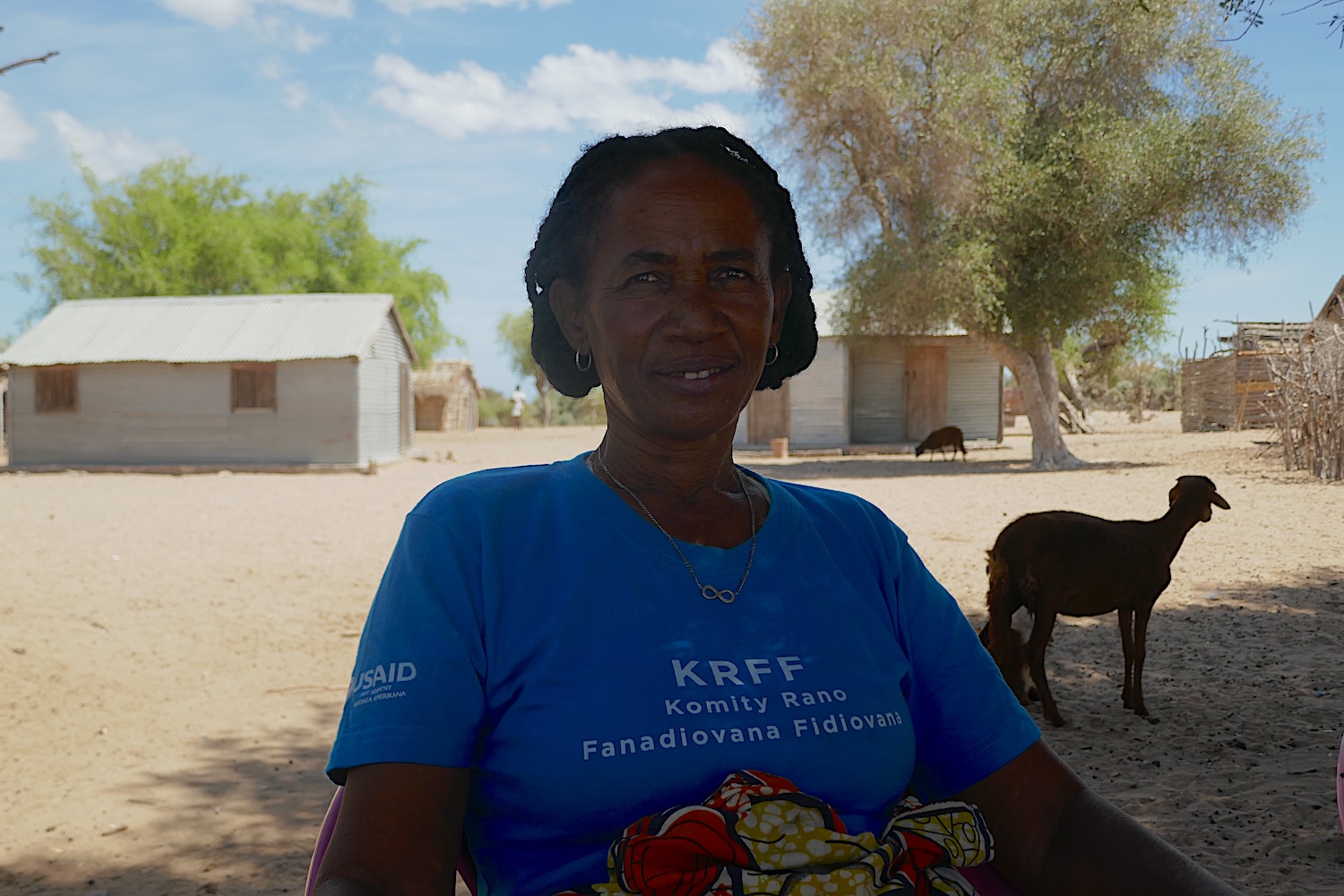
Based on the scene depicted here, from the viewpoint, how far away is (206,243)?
35219 millimetres

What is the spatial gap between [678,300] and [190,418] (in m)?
23.1

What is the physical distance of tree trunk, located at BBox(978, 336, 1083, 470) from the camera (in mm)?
18828

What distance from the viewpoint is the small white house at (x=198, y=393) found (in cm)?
2211

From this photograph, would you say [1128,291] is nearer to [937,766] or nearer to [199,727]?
[199,727]

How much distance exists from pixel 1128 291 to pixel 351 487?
1433cm

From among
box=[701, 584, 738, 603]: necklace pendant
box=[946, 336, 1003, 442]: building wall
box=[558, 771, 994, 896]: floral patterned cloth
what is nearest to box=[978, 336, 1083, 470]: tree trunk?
box=[946, 336, 1003, 442]: building wall

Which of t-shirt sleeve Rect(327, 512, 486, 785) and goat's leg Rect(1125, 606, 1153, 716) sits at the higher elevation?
t-shirt sleeve Rect(327, 512, 486, 785)

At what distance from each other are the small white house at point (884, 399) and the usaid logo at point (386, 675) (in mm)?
24195

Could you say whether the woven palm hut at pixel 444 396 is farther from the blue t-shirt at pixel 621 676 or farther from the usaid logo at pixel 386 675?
the usaid logo at pixel 386 675

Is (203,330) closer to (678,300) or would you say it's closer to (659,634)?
(678,300)

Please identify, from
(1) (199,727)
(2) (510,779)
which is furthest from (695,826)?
(1) (199,727)

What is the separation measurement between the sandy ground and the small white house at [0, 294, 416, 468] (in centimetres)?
884

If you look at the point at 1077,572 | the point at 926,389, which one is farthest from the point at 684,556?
the point at 926,389

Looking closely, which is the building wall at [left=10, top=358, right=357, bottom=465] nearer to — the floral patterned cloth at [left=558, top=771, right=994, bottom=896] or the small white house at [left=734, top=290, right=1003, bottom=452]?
the small white house at [left=734, top=290, right=1003, bottom=452]
